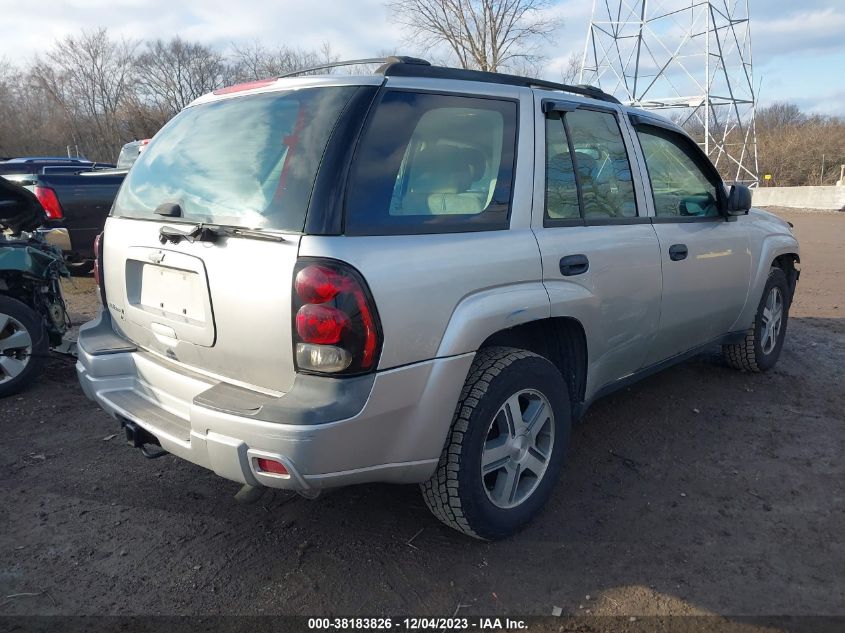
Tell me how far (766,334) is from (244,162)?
4.26m

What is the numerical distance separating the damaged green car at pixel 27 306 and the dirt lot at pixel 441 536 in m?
0.48

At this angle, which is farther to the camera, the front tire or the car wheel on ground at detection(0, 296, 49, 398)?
the car wheel on ground at detection(0, 296, 49, 398)

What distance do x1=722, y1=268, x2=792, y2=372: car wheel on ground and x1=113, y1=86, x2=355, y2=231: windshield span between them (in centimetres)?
370

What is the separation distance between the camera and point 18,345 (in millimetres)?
4426

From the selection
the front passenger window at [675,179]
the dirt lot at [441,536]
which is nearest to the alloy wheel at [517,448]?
the dirt lot at [441,536]

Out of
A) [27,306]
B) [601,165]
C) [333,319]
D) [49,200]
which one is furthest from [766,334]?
[49,200]

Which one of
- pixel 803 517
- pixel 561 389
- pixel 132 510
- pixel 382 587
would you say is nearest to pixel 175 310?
pixel 132 510

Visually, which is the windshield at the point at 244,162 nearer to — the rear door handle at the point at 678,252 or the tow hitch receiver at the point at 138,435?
the tow hitch receiver at the point at 138,435

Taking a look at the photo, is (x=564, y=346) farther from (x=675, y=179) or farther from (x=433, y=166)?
(x=675, y=179)

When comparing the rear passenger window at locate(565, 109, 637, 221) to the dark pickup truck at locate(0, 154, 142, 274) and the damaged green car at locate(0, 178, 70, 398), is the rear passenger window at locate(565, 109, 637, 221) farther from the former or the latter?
the dark pickup truck at locate(0, 154, 142, 274)

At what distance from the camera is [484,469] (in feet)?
8.69

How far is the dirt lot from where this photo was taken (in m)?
2.44

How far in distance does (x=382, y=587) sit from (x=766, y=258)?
11.9 ft

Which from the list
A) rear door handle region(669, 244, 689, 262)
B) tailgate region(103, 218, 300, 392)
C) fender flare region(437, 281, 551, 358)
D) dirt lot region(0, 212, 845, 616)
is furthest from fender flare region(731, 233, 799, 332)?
tailgate region(103, 218, 300, 392)
